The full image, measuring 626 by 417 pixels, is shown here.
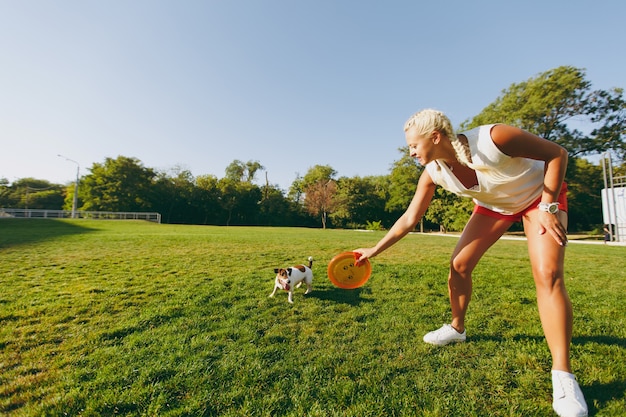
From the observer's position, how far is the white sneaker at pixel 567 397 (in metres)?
1.88

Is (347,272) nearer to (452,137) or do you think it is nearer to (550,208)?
(452,137)

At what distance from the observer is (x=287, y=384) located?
2285 millimetres

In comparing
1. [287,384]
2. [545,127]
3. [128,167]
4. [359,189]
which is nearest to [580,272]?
[287,384]

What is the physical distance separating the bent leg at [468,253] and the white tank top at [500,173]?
0.29m

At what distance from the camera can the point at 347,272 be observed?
3.28 m

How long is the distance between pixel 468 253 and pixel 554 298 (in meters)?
0.76

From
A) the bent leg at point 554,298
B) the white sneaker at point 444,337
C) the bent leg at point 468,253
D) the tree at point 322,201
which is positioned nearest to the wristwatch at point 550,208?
the bent leg at point 554,298

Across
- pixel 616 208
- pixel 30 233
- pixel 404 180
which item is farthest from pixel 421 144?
pixel 404 180

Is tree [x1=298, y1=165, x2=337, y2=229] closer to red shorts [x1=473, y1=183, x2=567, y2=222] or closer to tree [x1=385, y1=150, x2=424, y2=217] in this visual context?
tree [x1=385, y1=150, x2=424, y2=217]

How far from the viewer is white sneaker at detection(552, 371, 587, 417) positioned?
188 cm

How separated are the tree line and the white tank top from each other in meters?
30.5

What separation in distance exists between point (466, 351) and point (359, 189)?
1953 inches

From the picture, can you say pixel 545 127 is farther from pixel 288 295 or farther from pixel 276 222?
pixel 276 222

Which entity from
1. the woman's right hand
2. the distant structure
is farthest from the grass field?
the distant structure
